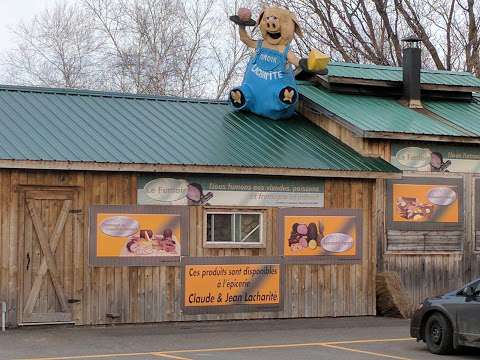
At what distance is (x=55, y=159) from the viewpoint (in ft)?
58.7

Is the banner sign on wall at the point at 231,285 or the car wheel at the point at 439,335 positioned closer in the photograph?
the car wheel at the point at 439,335

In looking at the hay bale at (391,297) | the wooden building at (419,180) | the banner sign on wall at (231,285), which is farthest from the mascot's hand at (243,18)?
the hay bale at (391,297)

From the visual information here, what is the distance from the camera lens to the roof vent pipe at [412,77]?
2453 cm

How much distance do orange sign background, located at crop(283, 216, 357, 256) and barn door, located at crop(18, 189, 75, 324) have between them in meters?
4.41

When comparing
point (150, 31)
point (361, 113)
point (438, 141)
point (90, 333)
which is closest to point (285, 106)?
point (361, 113)

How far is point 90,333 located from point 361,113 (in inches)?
333

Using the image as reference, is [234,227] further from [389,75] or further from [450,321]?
[389,75]

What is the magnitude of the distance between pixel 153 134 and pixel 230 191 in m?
1.94

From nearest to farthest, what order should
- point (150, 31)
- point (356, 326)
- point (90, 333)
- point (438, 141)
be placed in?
point (90, 333) → point (356, 326) → point (438, 141) → point (150, 31)

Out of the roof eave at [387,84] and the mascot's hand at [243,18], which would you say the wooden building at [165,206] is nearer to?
the roof eave at [387,84]

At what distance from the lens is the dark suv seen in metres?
15.0

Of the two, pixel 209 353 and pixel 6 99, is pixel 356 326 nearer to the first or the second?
pixel 209 353

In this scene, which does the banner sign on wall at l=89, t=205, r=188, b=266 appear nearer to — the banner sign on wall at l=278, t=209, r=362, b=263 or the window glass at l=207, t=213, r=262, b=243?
the window glass at l=207, t=213, r=262, b=243

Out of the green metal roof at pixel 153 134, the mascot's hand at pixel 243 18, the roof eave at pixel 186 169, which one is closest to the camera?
the roof eave at pixel 186 169
